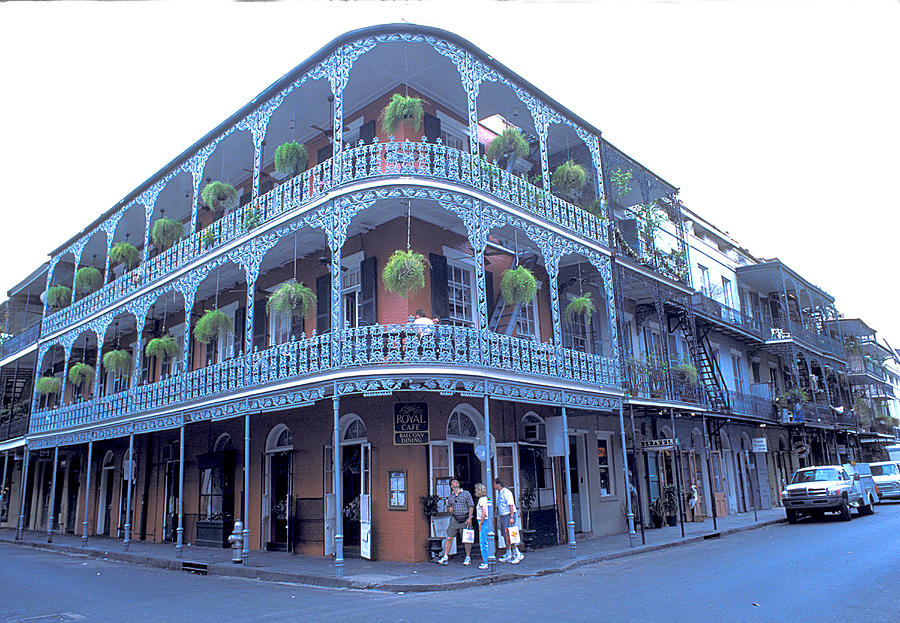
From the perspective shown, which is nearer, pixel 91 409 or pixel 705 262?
pixel 91 409

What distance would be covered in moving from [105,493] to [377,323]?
51.1 feet

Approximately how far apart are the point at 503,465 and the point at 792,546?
6.12 metres

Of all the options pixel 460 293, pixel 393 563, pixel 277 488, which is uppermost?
pixel 460 293

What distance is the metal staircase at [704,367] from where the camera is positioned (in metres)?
21.3

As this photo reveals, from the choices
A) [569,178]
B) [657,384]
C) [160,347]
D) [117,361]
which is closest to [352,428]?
[160,347]

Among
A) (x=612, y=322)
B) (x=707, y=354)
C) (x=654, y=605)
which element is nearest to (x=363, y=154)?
(x=612, y=322)

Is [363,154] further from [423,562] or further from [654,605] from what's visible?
[654,605]

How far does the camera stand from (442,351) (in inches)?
484

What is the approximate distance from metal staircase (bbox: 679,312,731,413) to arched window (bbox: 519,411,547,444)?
23.1 feet

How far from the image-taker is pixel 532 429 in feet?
52.0

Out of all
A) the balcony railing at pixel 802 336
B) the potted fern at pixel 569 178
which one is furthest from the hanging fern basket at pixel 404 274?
the balcony railing at pixel 802 336

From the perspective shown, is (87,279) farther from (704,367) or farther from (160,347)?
(704,367)

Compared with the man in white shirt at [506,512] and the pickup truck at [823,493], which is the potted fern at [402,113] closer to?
the man in white shirt at [506,512]

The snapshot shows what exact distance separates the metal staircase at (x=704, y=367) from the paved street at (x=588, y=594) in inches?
311
